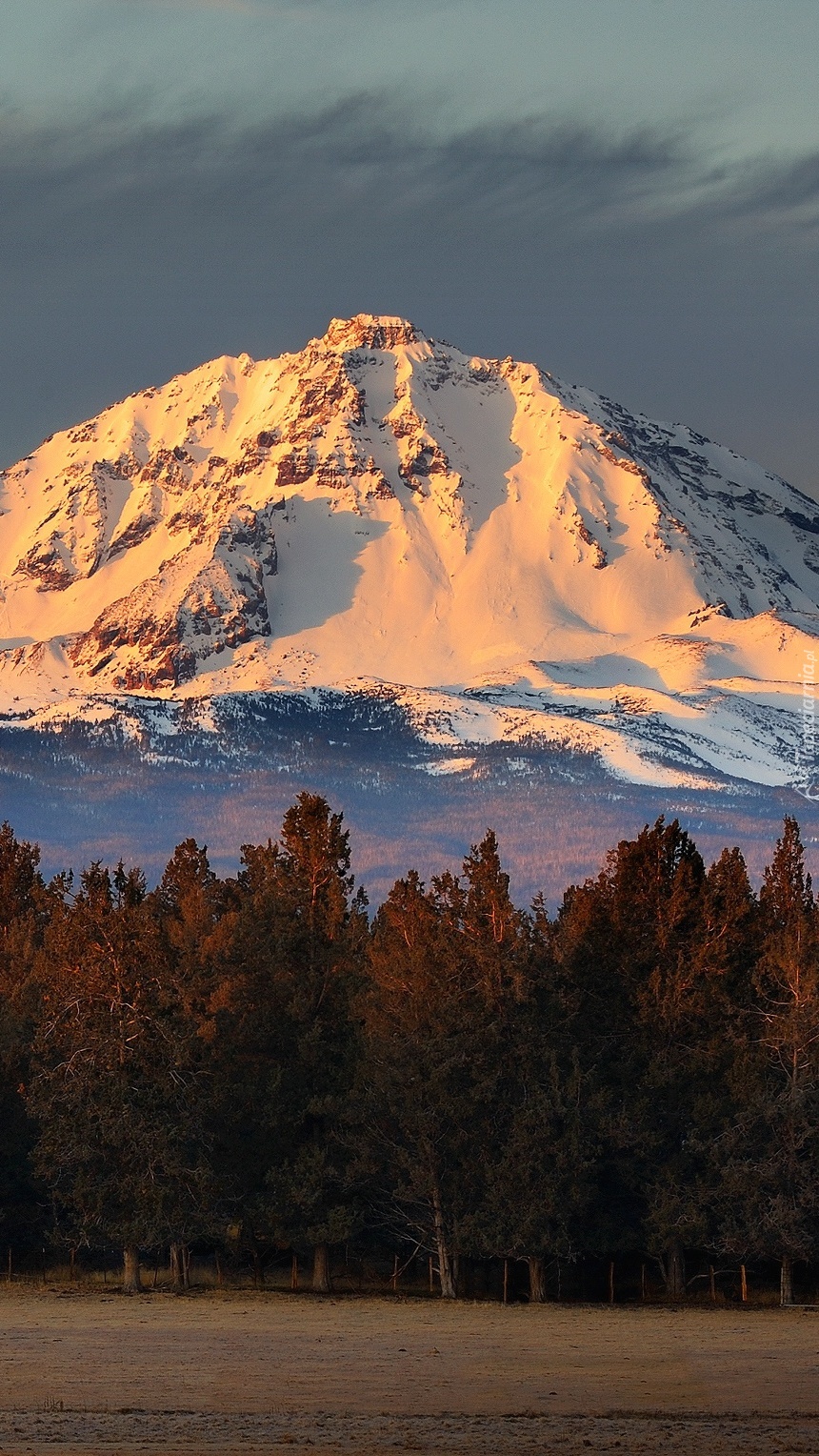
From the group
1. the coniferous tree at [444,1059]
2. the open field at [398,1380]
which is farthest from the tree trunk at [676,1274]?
the coniferous tree at [444,1059]

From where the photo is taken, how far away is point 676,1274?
312ft

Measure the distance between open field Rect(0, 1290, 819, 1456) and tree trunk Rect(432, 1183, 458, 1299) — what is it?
6.93m

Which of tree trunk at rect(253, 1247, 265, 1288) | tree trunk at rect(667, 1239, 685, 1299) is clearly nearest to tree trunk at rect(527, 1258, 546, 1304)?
tree trunk at rect(667, 1239, 685, 1299)

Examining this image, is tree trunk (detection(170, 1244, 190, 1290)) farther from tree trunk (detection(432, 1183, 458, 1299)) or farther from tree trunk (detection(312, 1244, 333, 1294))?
tree trunk (detection(432, 1183, 458, 1299))

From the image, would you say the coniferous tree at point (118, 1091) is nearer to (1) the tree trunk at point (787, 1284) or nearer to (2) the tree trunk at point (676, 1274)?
(2) the tree trunk at point (676, 1274)

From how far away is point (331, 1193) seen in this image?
316 feet

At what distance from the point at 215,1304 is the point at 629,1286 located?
2081 centimetres

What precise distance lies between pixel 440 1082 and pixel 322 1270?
34.5 ft

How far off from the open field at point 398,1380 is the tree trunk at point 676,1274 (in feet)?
24.7

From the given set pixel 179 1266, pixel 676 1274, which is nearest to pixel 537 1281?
pixel 676 1274

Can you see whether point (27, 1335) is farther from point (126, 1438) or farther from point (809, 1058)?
point (809, 1058)

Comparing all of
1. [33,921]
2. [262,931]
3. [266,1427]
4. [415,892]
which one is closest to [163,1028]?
[262,931]

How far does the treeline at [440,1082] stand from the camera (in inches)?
3617

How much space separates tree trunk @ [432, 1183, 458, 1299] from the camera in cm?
9381
